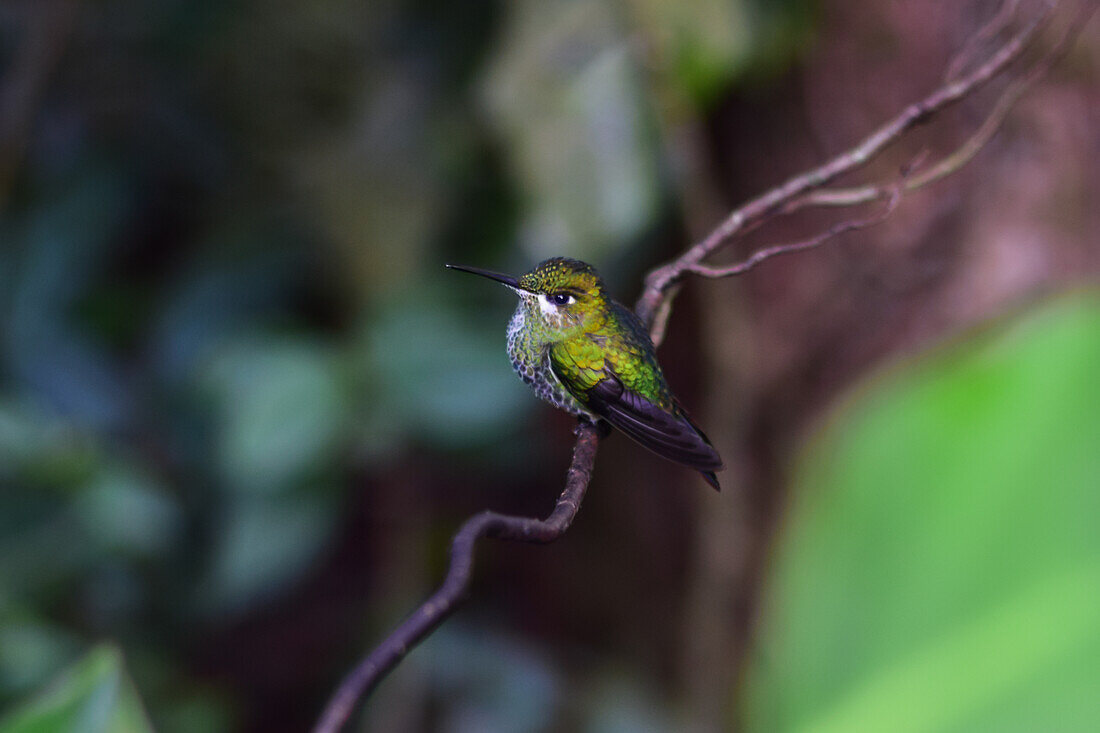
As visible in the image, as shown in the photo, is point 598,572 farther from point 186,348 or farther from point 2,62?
point 2,62

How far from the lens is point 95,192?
2.18m

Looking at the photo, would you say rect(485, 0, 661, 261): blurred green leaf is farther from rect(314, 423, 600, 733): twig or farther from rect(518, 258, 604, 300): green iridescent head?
rect(314, 423, 600, 733): twig

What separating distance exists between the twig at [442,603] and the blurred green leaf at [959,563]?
20 centimetres

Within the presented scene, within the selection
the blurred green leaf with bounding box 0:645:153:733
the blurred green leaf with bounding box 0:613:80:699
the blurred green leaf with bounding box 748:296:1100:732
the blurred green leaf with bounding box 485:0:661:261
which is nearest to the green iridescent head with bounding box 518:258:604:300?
the blurred green leaf with bounding box 748:296:1100:732

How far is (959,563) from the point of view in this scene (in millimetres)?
623

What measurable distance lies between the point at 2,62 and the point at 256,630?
4.89 feet

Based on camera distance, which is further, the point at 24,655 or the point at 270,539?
the point at 270,539

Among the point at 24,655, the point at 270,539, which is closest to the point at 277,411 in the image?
the point at 270,539

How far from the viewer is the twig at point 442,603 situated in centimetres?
36

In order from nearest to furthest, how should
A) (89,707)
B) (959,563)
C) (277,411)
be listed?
(959,563), (89,707), (277,411)

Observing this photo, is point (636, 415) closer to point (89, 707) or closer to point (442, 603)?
point (442, 603)

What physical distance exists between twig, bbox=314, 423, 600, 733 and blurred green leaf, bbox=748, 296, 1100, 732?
199 mm

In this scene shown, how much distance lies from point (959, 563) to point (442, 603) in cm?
37

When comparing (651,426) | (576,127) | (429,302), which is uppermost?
(576,127)
